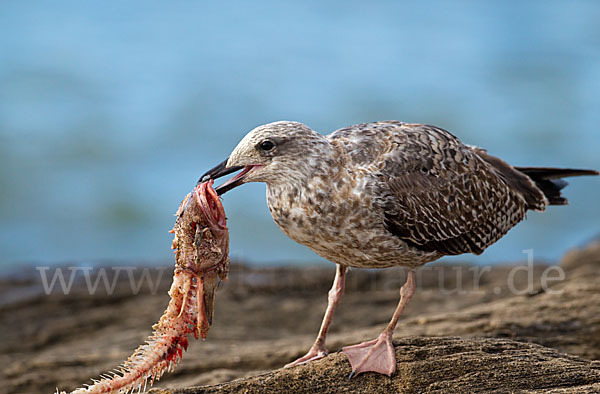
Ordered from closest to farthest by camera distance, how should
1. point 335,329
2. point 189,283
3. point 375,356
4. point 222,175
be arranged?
point 189,283 < point 222,175 < point 375,356 < point 335,329

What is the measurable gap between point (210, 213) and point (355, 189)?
948 mm

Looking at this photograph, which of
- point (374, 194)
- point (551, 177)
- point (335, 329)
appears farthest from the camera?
point (335, 329)

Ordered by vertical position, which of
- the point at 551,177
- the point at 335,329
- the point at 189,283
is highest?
the point at 551,177

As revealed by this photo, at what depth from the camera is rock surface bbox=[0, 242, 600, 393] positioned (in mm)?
4293

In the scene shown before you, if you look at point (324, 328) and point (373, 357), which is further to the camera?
point (324, 328)

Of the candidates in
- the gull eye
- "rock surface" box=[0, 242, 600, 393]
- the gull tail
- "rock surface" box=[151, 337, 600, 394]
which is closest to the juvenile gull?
the gull eye

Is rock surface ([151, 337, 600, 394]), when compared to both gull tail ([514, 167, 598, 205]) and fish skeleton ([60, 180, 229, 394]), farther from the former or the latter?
gull tail ([514, 167, 598, 205])

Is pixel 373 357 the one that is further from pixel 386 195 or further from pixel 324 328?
pixel 386 195

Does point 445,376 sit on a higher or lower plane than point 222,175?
lower

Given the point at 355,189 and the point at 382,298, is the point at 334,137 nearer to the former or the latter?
the point at 355,189

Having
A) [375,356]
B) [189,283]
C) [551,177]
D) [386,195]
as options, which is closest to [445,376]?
[375,356]

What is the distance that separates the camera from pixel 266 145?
4.30 meters

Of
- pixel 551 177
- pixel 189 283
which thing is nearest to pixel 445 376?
pixel 189 283

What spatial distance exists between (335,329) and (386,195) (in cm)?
357
